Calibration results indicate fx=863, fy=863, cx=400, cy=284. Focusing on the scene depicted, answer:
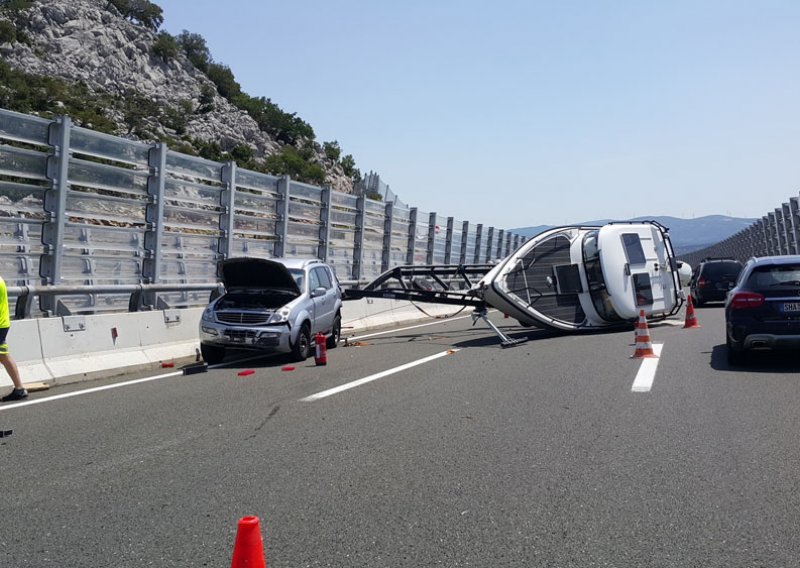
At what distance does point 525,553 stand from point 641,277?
14.9 meters

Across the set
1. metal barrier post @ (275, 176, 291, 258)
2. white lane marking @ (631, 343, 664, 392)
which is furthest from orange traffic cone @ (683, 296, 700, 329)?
metal barrier post @ (275, 176, 291, 258)

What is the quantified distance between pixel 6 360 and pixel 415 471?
6.24m

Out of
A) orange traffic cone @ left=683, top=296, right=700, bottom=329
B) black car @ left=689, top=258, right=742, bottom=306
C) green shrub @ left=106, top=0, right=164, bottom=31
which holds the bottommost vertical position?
orange traffic cone @ left=683, top=296, right=700, bottom=329

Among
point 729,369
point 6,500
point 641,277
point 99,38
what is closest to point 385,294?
point 641,277

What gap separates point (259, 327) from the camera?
1406 centimetres

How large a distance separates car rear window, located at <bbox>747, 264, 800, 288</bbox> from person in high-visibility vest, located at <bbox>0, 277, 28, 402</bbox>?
9.82 meters

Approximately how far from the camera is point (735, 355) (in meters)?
12.7

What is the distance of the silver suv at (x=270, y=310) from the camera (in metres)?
14.1

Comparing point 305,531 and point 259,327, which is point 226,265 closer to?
point 259,327

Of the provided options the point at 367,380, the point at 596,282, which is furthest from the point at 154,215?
the point at 596,282

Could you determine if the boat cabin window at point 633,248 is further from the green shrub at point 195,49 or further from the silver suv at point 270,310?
the green shrub at point 195,49

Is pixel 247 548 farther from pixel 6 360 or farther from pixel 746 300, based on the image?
pixel 746 300

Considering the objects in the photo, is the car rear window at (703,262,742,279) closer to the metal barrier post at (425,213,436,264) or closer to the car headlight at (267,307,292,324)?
the metal barrier post at (425,213,436,264)

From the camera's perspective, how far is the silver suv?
1407 cm
